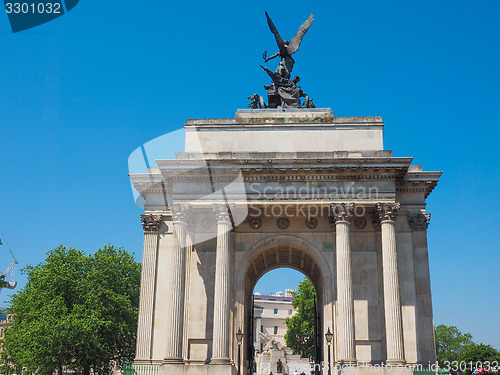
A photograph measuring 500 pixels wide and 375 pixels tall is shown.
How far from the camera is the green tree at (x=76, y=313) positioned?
138ft

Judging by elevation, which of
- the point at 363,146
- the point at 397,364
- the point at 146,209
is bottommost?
the point at 397,364

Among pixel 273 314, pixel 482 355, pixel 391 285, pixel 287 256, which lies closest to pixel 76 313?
pixel 287 256

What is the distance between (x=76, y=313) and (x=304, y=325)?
42692 mm

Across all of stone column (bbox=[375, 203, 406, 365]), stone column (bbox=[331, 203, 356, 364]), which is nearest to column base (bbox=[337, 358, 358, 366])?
stone column (bbox=[331, 203, 356, 364])

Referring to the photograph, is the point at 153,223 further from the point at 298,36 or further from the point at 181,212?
the point at 298,36

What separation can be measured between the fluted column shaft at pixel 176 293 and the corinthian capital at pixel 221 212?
176 centimetres

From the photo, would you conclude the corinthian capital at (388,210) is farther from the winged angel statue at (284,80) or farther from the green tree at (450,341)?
the green tree at (450,341)

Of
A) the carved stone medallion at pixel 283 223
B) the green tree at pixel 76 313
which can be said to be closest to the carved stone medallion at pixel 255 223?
the carved stone medallion at pixel 283 223

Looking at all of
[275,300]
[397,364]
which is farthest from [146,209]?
[275,300]

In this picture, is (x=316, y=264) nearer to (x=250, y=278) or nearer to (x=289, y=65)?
(x=250, y=278)

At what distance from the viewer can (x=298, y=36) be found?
3909 centimetres

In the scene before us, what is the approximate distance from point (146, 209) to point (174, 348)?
906 centimetres

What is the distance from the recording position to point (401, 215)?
32969 mm

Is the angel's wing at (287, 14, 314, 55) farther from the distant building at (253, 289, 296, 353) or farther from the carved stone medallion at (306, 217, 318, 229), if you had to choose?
the distant building at (253, 289, 296, 353)
